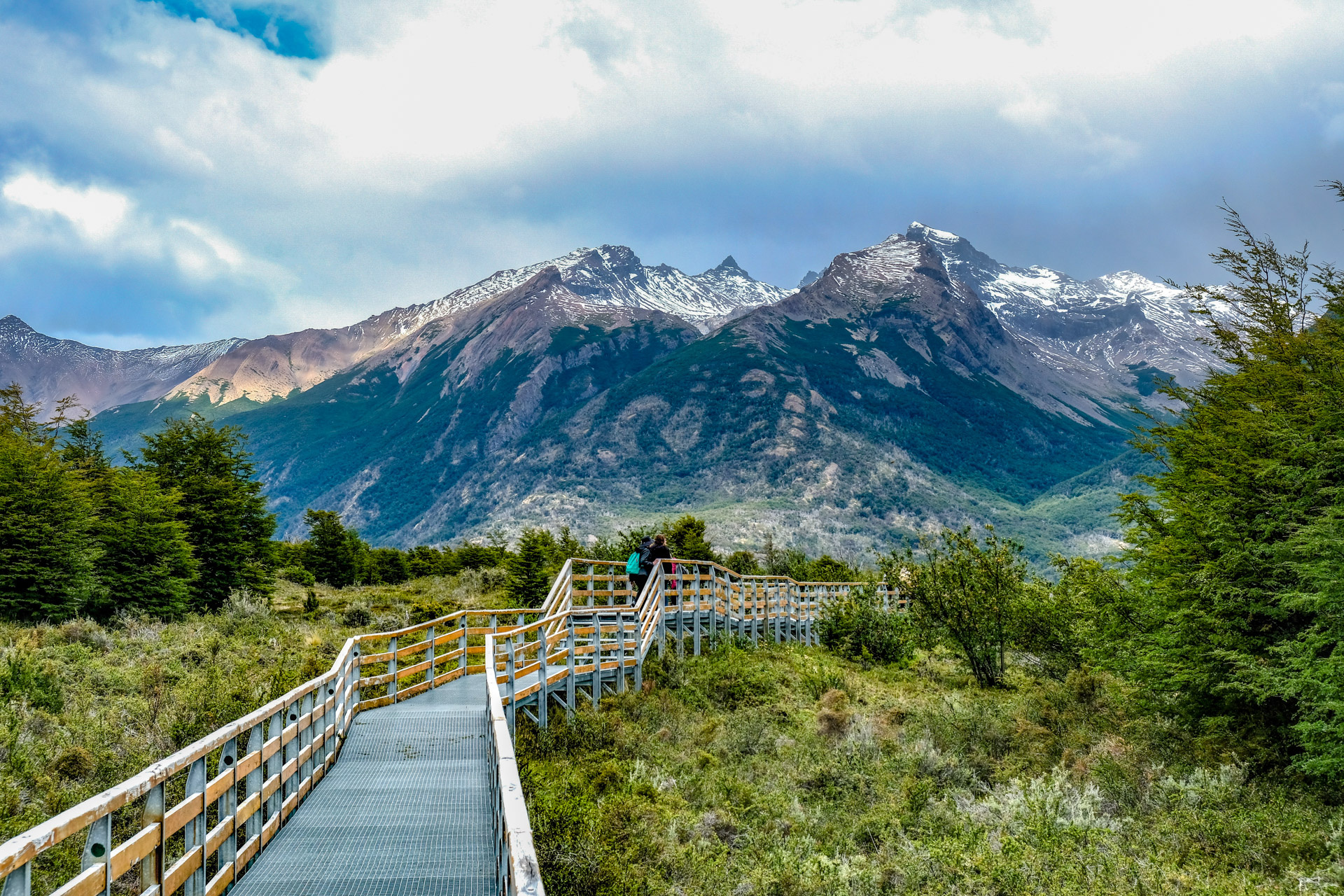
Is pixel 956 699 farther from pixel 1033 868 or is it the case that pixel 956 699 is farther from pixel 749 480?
pixel 749 480

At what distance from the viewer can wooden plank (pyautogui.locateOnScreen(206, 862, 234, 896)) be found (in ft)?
17.4

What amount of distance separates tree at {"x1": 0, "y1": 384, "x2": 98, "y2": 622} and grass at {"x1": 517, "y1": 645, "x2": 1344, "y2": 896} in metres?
→ 13.5

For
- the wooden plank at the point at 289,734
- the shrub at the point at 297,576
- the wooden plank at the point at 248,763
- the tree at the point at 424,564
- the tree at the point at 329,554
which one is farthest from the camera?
the tree at the point at 424,564

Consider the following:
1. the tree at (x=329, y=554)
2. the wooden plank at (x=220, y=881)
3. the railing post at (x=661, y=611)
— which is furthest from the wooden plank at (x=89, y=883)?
the tree at (x=329, y=554)

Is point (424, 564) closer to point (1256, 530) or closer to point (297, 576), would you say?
point (297, 576)

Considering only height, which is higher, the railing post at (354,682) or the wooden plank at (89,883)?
the wooden plank at (89,883)

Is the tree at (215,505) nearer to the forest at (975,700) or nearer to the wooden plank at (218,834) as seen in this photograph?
the forest at (975,700)

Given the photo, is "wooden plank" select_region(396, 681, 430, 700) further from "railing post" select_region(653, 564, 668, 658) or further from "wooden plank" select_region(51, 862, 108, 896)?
"wooden plank" select_region(51, 862, 108, 896)

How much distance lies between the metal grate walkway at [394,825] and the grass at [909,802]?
35.5 inches

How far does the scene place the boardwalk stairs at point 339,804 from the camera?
4172 millimetres

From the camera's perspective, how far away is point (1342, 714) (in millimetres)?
8133

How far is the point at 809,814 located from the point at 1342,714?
6023 mm

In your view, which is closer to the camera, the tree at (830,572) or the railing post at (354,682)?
the railing post at (354,682)

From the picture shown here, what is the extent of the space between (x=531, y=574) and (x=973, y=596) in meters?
14.6
